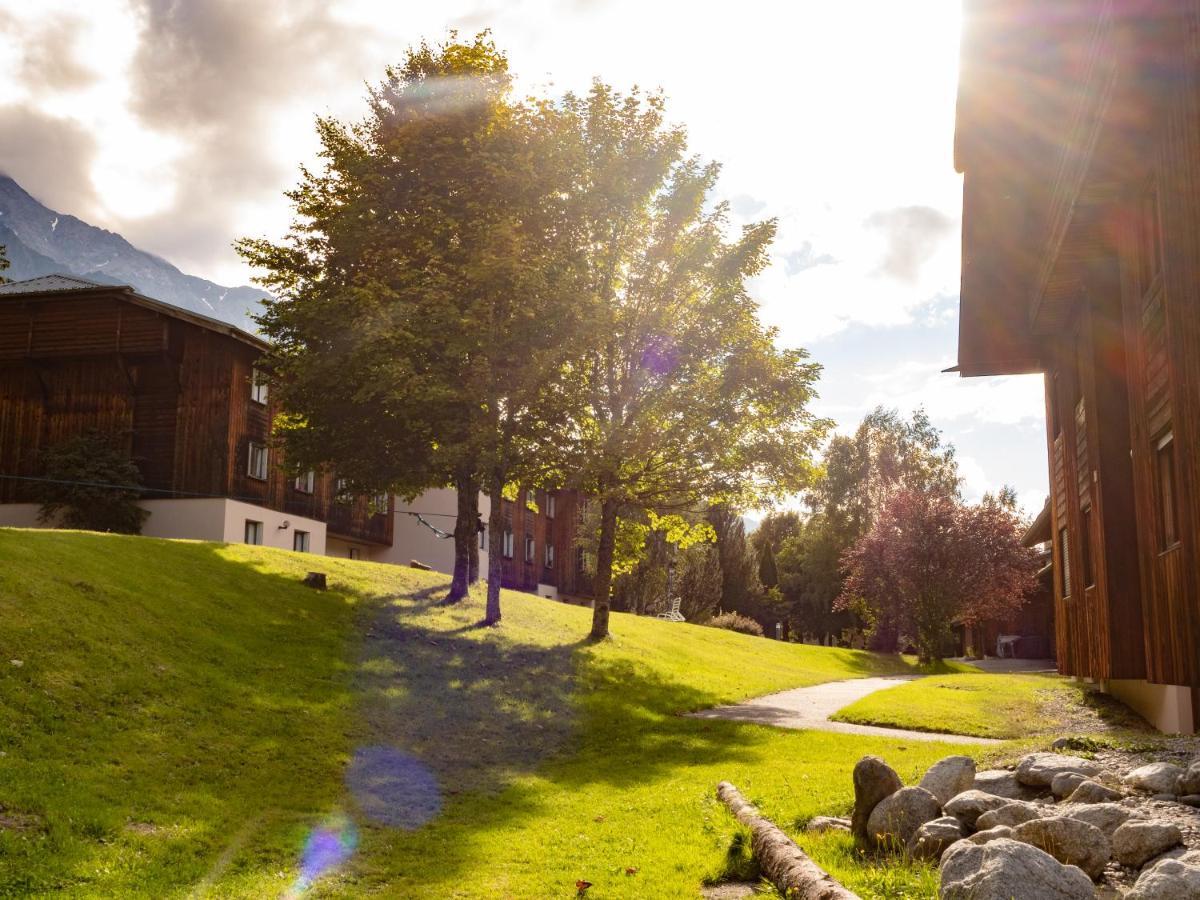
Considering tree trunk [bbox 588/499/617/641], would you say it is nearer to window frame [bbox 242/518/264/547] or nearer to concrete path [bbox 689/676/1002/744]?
concrete path [bbox 689/676/1002/744]

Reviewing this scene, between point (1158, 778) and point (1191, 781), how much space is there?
1.37 ft

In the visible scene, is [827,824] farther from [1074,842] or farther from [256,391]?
[256,391]

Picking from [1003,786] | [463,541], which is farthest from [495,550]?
[1003,786]

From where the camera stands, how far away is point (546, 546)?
67000 mm

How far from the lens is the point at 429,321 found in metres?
27.9

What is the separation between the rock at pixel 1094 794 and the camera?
29.7 ft

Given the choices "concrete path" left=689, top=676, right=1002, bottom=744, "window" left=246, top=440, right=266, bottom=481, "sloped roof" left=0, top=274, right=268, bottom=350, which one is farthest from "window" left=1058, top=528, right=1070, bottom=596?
"window" left=246, top=440, right=266, bottom=481

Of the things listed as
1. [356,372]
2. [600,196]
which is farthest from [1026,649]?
[356,372]

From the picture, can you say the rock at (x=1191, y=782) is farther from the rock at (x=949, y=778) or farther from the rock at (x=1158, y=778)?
the rock at (x=949, y=778)

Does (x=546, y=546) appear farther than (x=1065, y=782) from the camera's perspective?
Yes

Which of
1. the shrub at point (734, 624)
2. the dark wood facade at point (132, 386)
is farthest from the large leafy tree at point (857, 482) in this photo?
the dark wood facade at point (132, 386)

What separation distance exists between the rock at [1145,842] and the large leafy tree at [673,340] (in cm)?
2248

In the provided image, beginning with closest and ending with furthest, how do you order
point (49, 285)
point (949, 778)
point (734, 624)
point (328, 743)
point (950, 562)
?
point (949, 778), point (328, 743), point (49, 285), point (950, 562), point (734, 624)

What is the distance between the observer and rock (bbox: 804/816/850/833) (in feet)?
35.6
